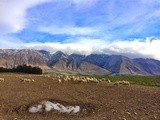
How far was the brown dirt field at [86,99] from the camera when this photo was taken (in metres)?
22.7

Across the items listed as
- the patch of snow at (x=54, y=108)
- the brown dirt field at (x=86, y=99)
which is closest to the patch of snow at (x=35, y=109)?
the patch of snow at (x=54, y=108)

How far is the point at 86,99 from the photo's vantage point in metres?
25.1

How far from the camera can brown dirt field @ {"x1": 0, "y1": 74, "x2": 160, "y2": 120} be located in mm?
22672

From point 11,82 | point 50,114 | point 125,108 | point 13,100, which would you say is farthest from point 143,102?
point 11,82

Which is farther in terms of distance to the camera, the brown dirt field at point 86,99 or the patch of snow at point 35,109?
the patch of snow at point 35,109

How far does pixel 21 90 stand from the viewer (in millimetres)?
27406

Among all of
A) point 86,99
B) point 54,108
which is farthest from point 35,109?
point 86,99

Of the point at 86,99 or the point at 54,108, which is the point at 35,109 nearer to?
the point at 54,108

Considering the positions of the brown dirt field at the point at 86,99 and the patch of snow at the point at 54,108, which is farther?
the patch of snow at the point at 54,108

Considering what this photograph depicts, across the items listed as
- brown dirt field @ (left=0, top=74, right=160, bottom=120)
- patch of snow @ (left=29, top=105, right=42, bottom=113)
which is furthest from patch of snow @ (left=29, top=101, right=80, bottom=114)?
brown dirt field @ (left=0, top=74, right=160, bottom=120)

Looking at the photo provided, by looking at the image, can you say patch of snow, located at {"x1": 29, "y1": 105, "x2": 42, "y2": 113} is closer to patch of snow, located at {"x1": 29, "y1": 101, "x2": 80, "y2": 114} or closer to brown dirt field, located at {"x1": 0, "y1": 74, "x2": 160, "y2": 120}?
patch of snow, located at {"x1": 29, "y1": 101, "x2": 80, "y2": 114}

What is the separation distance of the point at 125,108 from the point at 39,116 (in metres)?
5.60

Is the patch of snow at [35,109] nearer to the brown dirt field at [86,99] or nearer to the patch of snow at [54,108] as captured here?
the patch of snow at [54,108]

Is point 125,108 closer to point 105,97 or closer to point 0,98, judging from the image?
point 105,97
